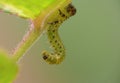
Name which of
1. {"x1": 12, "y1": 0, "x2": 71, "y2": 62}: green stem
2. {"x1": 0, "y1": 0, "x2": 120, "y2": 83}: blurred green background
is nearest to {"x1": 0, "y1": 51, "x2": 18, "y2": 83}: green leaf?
{"x1": 12, "y1": 0, "x2": 71, "y2": 62}: green stem

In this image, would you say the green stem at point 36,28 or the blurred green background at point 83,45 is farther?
the blurred green background at point 83,45

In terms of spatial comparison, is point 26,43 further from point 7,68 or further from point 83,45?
point 83,45

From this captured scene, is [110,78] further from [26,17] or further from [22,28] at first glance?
[26,17]

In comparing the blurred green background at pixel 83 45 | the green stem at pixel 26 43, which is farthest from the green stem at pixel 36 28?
the blurred green background at pixel 83 45

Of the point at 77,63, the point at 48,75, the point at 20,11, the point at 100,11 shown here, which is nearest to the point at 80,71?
the point at 77,63

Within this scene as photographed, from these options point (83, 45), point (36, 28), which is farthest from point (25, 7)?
point (83, 45)

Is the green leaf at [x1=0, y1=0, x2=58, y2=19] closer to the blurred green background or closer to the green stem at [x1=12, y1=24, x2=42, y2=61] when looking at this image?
the green stem at [x1=12, y1=24, x2=42, y2=61]

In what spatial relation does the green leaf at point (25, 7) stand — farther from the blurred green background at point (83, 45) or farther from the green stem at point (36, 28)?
the blurred green background at point (83, 45)
